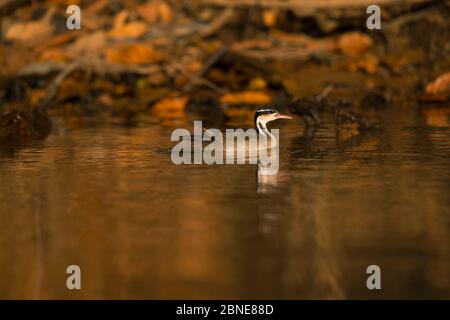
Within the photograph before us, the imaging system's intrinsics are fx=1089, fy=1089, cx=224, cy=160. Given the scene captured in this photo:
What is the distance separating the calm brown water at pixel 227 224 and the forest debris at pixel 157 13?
1260 centimetres

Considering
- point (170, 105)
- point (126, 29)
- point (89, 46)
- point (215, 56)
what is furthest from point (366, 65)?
point (89, 46)

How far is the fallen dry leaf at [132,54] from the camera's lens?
1080 inches

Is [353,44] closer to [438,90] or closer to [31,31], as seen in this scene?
[438,90]

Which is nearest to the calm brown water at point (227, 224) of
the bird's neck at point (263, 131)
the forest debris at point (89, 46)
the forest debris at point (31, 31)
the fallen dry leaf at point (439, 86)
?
the bird's neck at point (263, 131)

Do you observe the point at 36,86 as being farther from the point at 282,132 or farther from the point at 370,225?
the point at 370,225

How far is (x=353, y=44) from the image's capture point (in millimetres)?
28672

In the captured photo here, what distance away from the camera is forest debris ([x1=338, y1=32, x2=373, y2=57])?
2847cm

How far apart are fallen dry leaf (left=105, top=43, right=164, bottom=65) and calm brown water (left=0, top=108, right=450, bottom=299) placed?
10.6 meters

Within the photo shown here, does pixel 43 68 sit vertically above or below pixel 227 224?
above

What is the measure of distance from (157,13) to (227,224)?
19.3 meters

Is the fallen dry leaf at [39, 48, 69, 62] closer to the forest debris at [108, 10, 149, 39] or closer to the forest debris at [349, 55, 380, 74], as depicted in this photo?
the forest debris at [108, 10, 149, 39]

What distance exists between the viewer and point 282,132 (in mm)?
19375
